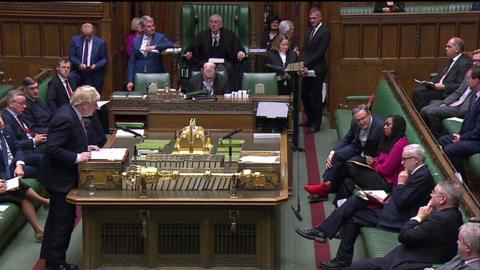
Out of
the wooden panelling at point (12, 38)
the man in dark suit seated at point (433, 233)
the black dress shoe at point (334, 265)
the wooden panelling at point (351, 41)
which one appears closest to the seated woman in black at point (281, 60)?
the wooden panelling at point (351, 41)

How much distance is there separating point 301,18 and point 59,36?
327 cm

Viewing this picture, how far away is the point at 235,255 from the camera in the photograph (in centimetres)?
774

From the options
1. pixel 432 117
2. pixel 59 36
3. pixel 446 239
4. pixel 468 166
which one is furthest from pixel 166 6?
pixel 446 239

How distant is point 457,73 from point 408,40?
182cm

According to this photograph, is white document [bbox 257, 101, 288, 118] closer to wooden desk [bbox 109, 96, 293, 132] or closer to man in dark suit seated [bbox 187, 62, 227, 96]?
wooden desk [bbox 109, 96, 293, 132]

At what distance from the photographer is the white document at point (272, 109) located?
31.8 ft

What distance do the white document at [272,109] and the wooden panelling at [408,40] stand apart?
335 centimetres

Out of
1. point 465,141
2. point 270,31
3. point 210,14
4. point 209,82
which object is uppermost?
point 210,14

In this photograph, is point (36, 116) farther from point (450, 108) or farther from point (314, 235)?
point (450, 108)

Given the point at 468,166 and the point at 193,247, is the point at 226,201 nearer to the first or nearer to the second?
the point at 193,247

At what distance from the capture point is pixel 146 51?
487 inches

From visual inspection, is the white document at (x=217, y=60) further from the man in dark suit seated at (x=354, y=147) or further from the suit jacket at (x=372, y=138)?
the suit jacket at (x=372, y=138)

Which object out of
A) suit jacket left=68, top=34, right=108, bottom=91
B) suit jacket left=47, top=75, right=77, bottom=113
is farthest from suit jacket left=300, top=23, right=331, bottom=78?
suit jacket left=47, top=75, right=77, bottom=113

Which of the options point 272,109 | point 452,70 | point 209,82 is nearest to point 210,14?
point 209,82
